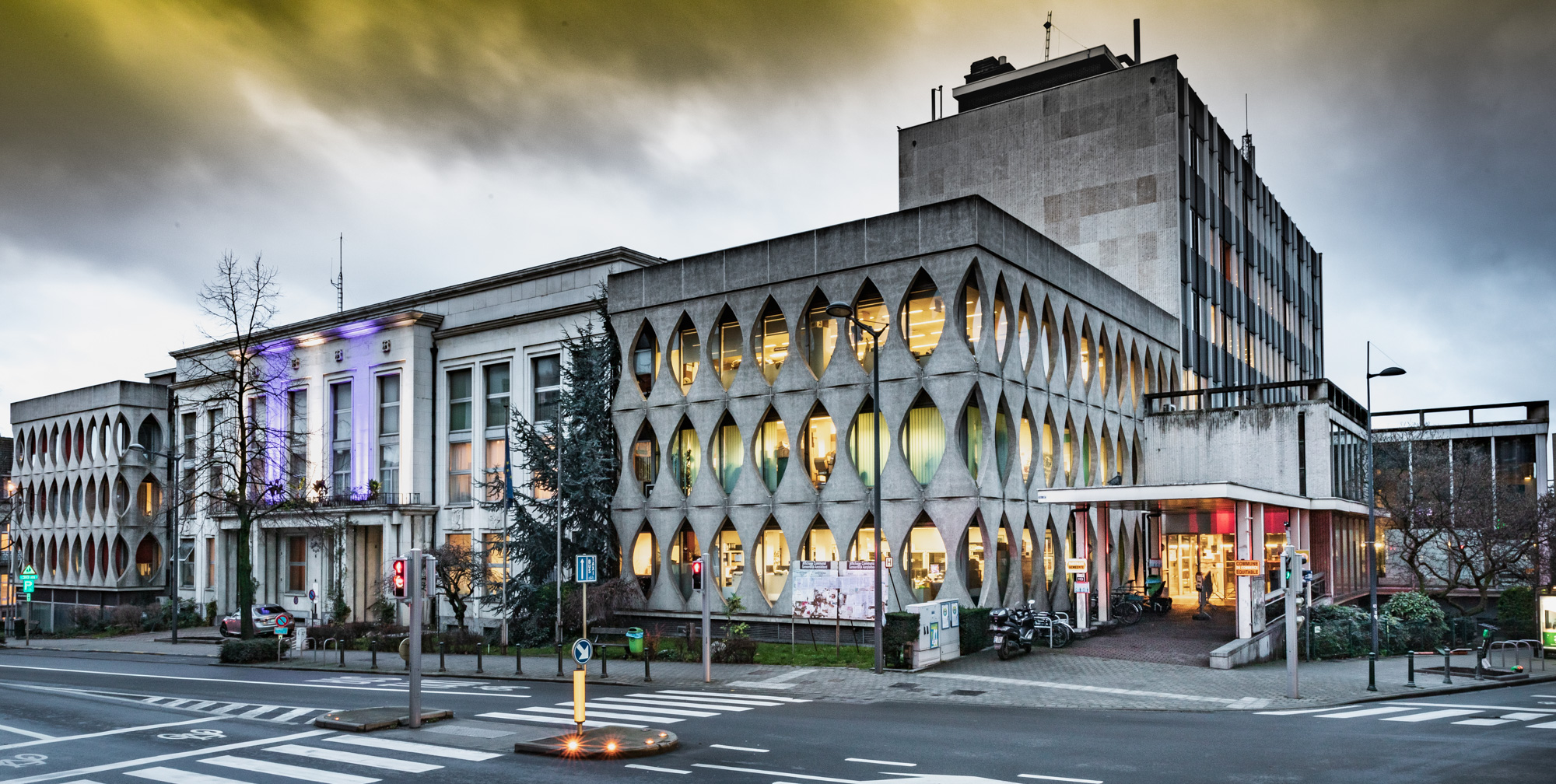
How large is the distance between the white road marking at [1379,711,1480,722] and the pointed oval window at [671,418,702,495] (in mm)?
25198

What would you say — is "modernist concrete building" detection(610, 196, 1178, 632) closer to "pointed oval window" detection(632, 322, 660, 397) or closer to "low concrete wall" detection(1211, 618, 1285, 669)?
"pointed oval window" detection(632, 322, 660, 397)

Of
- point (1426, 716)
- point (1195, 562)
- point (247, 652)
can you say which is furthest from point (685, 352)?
point (1426, 716)

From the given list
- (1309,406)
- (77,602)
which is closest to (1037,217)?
(1309,406)

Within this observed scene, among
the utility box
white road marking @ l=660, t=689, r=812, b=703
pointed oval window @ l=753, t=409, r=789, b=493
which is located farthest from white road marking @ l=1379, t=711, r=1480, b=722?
pointed oval window @ l=753, t=409, r=789, b=493

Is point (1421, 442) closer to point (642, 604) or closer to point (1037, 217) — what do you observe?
point (1037, 217)

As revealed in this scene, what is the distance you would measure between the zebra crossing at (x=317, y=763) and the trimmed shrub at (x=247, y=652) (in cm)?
2040

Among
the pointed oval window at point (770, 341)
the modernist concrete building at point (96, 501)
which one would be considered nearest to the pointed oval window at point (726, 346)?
the pointed oval window at point (770, 341)

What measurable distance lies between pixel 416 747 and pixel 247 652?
22.5 m

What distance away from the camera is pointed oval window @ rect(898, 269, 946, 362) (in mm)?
35906

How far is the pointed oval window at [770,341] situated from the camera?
3925 cm

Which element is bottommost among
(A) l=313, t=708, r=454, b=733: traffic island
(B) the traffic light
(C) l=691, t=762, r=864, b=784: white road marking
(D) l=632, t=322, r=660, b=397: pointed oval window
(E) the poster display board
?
(A) l=313, t=708, r=454, b=733: traffic island

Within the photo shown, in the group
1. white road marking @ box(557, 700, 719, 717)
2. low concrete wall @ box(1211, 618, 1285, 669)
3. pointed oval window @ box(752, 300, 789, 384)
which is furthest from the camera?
pointed oval window @ box(752, 300, 789, 384)

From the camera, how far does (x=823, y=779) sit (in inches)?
571

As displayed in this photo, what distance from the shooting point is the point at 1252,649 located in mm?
29234
